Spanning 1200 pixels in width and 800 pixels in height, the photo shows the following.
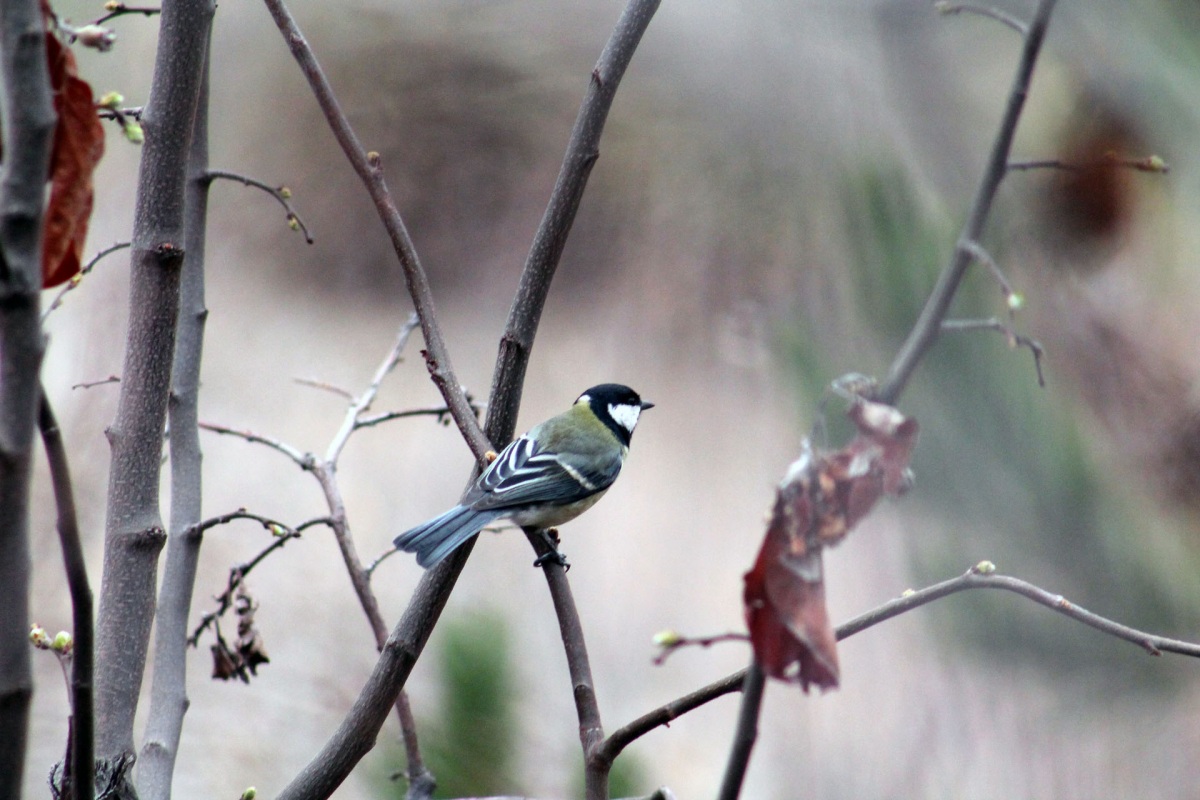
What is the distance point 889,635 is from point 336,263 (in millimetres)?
2121

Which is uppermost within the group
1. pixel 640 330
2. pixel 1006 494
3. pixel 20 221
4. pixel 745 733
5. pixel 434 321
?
pixel 640 330

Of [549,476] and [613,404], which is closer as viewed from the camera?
[549,476]

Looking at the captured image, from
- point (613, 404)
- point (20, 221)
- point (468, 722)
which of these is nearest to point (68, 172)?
point (20, 221)

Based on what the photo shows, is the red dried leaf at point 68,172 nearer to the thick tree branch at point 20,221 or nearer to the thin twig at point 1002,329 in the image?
the thick tree branch at point 20,221

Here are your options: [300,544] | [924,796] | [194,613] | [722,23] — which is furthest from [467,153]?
[924,796]

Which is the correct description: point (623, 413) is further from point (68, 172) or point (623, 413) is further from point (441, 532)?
point (68, 172)

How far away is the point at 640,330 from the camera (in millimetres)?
3289

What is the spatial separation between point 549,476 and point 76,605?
3.67 feet

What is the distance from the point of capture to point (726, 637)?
18.3 inches

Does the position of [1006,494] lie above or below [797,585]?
above

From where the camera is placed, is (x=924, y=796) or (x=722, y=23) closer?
(x=924, y=796)

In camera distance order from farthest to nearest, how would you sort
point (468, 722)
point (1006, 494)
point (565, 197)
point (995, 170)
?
point (468, 722)
point (1006, 494)
point (565, 197)
point (995, 170)

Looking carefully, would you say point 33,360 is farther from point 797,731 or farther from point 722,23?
point 722,23

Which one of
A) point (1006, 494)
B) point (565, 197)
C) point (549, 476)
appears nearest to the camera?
point (565, 197)
